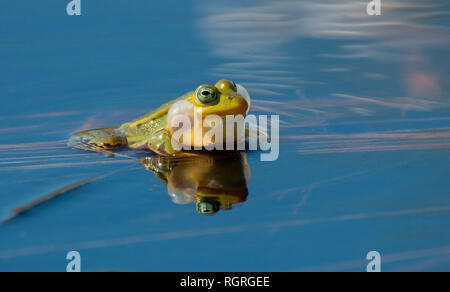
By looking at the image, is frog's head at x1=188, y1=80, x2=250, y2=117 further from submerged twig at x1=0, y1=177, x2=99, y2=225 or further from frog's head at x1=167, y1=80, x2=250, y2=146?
submerged twig at x1=0, y1=177, x2=99, y2=225

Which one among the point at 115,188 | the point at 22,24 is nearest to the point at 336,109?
the point at 115,188

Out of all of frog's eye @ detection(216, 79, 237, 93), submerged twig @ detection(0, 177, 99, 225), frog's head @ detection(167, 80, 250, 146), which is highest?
frog's eye @ detection(216, 79, 237, 93)

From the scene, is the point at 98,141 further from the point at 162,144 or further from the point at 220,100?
the point at 220,100

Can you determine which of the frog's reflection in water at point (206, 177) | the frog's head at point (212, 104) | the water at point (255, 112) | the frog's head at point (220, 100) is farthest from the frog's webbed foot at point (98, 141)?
the frog's head at point (220, 100)

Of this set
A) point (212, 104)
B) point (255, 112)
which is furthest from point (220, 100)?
point (255, 112)

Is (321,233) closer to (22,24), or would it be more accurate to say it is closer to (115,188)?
(115,188)

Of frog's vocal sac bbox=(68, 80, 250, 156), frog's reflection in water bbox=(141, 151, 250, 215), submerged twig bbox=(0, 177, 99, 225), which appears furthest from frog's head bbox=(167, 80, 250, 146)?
submerged twig bbox=(0, 177, 99, 225)
